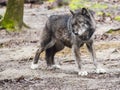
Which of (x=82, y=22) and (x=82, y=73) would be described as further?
(x=82, y=73)

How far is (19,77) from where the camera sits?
11.8 metres

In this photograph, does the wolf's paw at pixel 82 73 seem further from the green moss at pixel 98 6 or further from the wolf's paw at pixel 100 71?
the green moss at pixel 98 6

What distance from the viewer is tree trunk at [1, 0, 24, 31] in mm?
22078

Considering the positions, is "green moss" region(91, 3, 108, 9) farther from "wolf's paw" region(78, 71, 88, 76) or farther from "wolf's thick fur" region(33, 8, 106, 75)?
"wolf's paw" region(78, 71, 88, 76)

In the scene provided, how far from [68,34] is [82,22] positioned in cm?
92

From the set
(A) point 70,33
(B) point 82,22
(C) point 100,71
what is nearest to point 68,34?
(A) point 70,33

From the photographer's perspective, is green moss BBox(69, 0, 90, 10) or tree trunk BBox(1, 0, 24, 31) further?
green moss BBox(69, 0, 90, 10)

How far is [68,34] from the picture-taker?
12375mm

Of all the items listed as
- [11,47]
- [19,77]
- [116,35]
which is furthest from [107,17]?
[19,77]

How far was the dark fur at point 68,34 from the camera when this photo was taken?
1163 cm

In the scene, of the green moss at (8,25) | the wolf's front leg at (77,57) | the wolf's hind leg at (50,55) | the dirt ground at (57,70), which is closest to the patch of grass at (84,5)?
the green moss at (8,25)

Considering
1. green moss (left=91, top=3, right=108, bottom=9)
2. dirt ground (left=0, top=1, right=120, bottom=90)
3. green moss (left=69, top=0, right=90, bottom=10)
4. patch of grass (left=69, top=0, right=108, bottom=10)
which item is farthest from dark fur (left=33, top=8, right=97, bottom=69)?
green moss (left=69, top=0, right=90, bottom=10)

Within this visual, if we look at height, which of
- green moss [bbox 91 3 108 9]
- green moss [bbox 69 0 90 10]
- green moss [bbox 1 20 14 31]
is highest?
green moss [bbox 1 20 14 31]

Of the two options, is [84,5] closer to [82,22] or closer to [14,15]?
[14,15]
